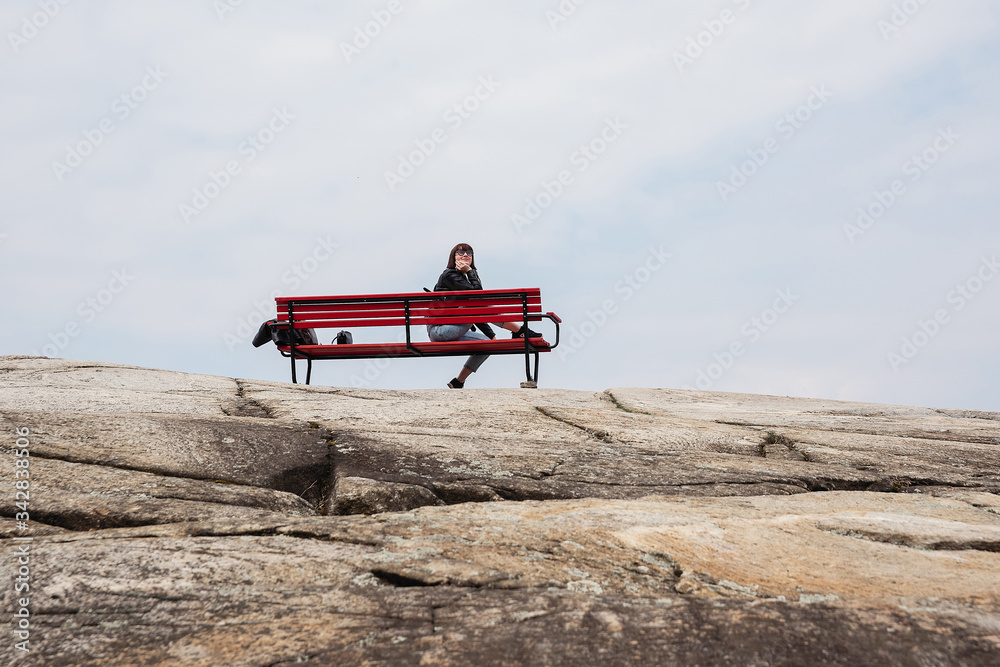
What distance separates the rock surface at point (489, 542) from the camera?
92.9 inches

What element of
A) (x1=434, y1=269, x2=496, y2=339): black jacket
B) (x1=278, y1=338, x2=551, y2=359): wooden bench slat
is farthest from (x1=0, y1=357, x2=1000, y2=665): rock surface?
(x1=434, y1=269, x2=496, y2=339): black jacket

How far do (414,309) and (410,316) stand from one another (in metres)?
0.10

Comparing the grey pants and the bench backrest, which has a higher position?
the bench backrest

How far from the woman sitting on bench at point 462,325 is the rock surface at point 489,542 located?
11.9 feet

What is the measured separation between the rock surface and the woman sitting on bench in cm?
364

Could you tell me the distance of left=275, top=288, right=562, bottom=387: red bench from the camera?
9.55 metres

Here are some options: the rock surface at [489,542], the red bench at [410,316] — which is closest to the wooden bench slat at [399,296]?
the red bench at [410,316]

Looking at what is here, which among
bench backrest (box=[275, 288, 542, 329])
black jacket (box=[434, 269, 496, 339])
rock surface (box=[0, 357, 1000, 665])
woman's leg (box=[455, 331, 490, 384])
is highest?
black jacket (box=[434, 269, 496, 339])

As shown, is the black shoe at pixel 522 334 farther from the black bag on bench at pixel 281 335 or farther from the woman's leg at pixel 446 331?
the black bag on bench at pixel 281 335

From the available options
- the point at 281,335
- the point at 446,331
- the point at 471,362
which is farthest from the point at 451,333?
the point at 281,335

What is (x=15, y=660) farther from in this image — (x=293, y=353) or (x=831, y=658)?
(x=293, y=353)

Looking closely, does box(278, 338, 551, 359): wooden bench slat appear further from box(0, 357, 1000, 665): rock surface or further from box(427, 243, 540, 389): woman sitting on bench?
box(0, 357, 1000, 665): rock surface

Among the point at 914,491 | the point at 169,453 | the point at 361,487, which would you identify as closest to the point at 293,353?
the point at 169,453

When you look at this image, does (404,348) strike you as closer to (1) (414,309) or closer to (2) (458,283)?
(1) (414,309)
